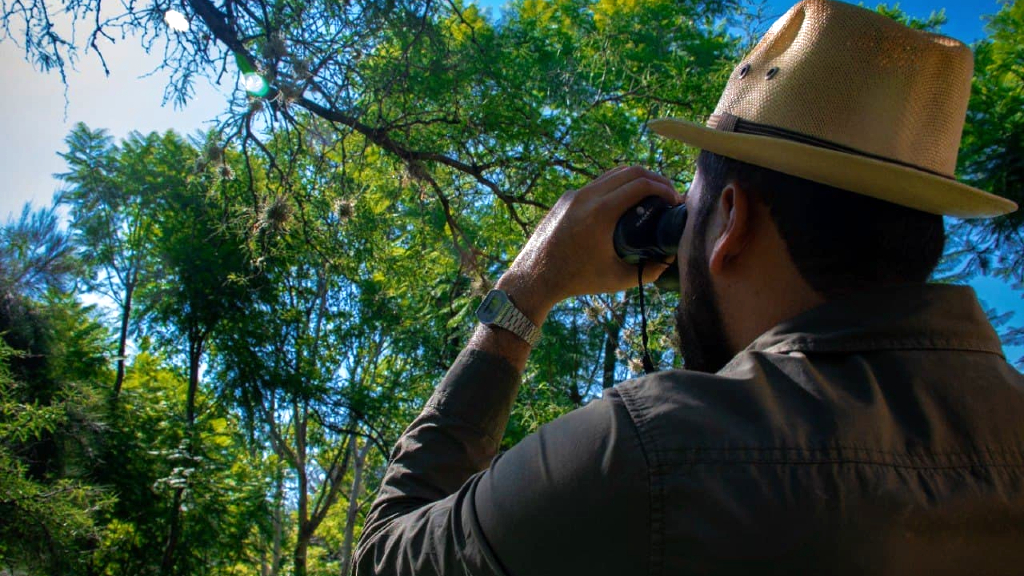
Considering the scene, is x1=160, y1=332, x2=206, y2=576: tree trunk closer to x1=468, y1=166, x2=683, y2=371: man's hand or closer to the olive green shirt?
x1=468, y1=166, x2=683, y2=371: man's hand

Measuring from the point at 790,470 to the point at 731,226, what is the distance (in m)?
0.38

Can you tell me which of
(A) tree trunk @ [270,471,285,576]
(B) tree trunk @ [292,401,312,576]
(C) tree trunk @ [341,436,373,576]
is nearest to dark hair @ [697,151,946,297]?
(A) tree trunk @ [270,471,285,576]

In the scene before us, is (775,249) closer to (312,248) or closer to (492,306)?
(492,306)

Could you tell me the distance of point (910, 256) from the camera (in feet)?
3.02

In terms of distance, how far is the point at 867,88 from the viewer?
97 cm

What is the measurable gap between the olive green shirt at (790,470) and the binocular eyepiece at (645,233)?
1.09 feet

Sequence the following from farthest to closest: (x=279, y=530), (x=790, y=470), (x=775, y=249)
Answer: (x=279, y=530)
(x=775, y=249)
(x=790, y=470)

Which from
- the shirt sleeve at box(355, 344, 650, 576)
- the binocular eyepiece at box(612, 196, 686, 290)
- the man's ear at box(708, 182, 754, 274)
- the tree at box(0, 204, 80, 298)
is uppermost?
the tree at box(0, 204, 80, 298)

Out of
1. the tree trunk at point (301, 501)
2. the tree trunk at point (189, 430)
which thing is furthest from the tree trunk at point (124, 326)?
the tree trunk at point (301, 501)

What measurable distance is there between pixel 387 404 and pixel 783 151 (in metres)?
9.14

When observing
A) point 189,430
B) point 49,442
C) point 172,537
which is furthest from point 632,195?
point 189,430

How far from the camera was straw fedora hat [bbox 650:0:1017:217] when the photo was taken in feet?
3.00

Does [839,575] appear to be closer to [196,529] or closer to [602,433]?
[602,433]

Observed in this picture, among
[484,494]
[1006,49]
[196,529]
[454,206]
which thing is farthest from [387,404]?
[484,494]
